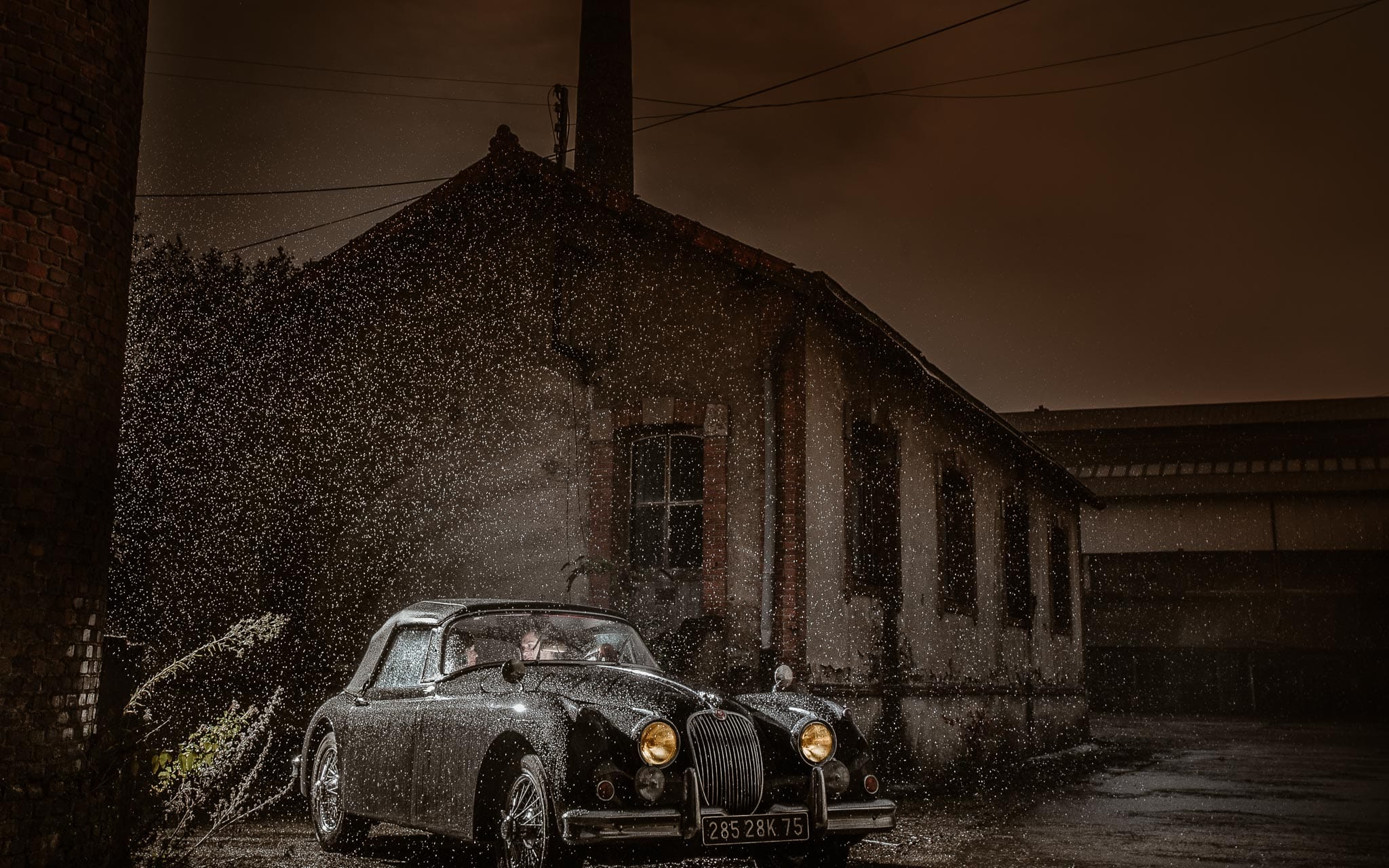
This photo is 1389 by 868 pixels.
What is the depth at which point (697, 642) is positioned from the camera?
11.2 metres

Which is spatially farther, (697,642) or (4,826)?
(697,642)

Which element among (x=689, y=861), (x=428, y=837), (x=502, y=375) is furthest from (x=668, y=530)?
(x=689, y=861)


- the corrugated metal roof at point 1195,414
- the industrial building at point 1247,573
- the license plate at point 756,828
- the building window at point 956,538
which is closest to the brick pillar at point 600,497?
the building window at point 956,538

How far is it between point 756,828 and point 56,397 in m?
4.21

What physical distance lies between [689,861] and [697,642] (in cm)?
375

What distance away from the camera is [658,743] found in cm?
577

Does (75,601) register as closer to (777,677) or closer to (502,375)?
(777,677)

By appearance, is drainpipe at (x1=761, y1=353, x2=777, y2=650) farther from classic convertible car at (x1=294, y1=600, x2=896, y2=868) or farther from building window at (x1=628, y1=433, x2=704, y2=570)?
classic convertible car at (x1=294, y1=600, x2=896, y2=868)

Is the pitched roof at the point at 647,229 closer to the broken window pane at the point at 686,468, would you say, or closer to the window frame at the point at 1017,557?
the broken window pane at the point at 686,468

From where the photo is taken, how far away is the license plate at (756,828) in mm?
5629

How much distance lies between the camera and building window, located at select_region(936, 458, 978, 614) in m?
15.1

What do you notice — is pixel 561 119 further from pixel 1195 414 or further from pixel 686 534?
pixel 1195 414

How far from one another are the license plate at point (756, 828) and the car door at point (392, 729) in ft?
6.80

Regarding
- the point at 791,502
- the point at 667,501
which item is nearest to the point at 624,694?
the point at 791,502
